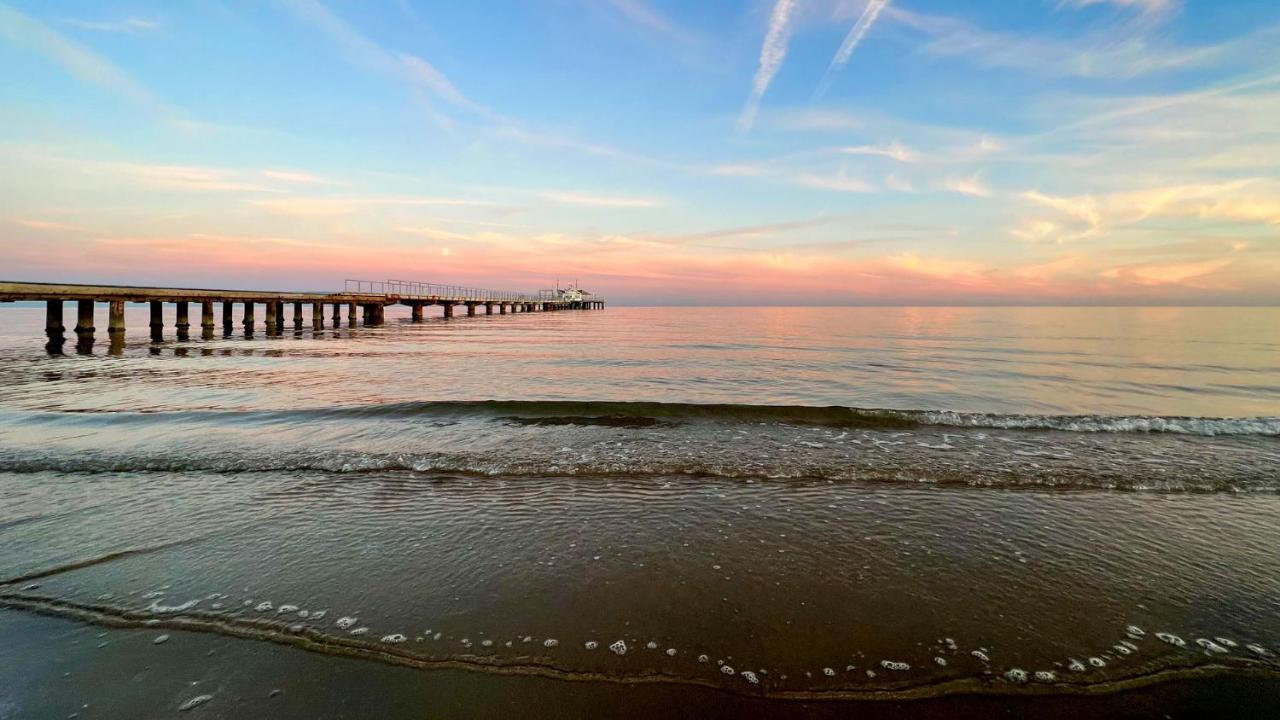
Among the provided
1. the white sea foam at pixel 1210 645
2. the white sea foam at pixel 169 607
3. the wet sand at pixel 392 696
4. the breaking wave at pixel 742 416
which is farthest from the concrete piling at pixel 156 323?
the white sea foam at pixel 1210 645

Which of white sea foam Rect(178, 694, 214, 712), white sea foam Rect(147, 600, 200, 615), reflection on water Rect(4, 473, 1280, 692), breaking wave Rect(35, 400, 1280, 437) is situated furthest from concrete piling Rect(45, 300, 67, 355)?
white sea foam Rect(178, 694, 214, 712)

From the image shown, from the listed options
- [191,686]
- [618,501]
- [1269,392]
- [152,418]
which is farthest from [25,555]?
[1269,392]

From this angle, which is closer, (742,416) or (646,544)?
(646,544)

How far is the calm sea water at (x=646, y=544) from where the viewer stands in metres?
3.07

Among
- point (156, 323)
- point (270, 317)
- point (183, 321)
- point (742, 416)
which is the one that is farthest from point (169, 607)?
point (270, 317)

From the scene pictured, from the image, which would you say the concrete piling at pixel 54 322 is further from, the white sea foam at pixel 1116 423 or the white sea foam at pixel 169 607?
the white sea foam at pixel 1116 423

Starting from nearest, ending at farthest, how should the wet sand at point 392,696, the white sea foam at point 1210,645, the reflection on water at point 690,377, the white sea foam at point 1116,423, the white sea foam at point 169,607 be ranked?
the wet sand at point 392,696 → the white sea foam at point 1210,645 → the white sea foam at point 169,607 → the white sea foam at point 1116,423 → the reflection on water at point 690,377

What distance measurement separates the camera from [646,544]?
4.67m

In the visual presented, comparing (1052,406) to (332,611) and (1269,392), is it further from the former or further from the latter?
(332,611)

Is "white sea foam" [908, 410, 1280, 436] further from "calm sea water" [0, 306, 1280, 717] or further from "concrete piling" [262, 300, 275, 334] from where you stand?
"concrete piling" [262, 300, 275, 334]

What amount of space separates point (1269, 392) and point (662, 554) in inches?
796

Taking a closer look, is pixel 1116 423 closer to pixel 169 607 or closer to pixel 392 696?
pixel 392 696

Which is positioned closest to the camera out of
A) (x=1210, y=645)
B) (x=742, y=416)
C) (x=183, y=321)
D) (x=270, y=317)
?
(x=1210, y=645)

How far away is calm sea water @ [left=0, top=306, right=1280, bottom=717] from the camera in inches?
121
